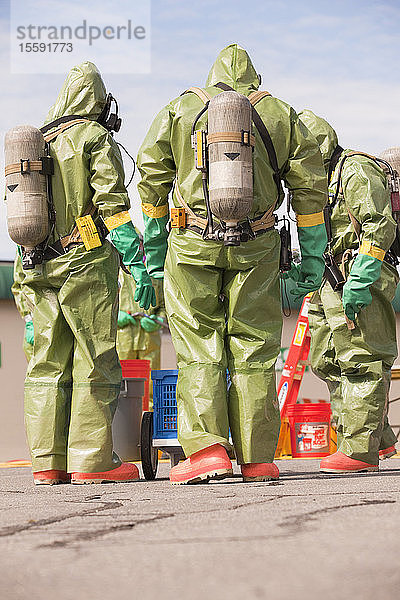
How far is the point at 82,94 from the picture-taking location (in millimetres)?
4918

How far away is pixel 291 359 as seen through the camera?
8938 mm

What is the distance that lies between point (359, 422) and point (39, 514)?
286 cm

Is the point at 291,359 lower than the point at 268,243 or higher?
lower

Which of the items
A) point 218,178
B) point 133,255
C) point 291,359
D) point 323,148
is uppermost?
point 323,148

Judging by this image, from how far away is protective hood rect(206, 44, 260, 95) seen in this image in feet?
14.3

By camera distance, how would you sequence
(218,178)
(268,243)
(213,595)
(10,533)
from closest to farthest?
1. (213,595)
2. (10,533)
3. (218,178)
4. (268,243)

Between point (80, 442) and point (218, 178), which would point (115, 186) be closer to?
→ point (218, 178)

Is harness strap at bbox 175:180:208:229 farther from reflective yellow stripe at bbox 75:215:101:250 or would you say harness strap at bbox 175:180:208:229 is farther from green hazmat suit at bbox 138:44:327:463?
reflective yellow stripe at bbox 75:215:101:250

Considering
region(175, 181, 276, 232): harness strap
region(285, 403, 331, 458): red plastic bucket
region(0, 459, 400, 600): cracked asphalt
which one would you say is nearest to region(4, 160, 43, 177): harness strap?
region(175, 181, 276, 232): harness strap

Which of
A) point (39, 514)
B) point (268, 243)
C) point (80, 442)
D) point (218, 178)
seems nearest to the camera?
point (39, 514)

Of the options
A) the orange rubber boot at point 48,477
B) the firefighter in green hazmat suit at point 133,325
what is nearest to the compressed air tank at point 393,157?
the orange rubber boot at point 48,477

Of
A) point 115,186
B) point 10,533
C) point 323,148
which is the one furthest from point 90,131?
point 10,533

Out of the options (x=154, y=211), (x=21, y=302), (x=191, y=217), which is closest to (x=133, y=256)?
(x=154, y=211)

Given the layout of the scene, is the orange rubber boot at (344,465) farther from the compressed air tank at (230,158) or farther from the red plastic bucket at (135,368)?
the compressed air tank at (230,158)
